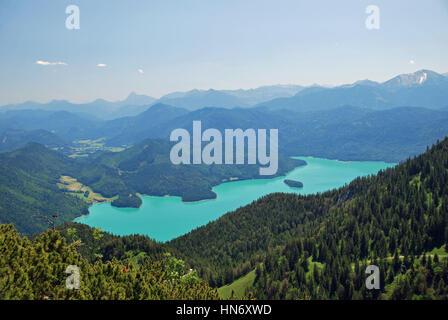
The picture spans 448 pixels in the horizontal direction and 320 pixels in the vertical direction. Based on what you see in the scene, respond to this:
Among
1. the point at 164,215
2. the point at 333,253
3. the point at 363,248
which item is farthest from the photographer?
the point at 164,215

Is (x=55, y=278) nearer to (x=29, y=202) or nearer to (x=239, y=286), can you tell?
(x=239, y=286)

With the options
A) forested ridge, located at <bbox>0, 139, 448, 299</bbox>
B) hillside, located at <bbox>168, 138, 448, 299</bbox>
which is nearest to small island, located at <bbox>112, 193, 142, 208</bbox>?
forested ridge, located at <bbox>0, 139, 448, 299</bbox>

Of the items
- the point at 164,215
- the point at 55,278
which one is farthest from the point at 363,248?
the point at 164,215

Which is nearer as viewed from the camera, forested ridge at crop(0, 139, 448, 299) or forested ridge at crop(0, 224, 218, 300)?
forested ridge at crop(0, 224, 218, 300)

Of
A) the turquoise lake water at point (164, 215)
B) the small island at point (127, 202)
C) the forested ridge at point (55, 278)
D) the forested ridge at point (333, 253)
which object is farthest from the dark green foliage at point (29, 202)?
the forested ridge at point (55, 278)

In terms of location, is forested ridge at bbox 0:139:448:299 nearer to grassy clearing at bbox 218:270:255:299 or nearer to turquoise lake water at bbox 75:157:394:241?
grassy clearing at bbox 218:270:255:299

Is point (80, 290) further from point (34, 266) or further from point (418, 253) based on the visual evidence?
point (418, 253)

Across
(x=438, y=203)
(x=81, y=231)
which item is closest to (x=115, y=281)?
(x=438, y=203)

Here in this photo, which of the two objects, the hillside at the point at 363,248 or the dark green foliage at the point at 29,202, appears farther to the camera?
the dark green foliage at the point at 29,202

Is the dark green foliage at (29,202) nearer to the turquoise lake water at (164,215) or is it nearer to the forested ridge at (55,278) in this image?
the turquoise lake water at (164,215)
